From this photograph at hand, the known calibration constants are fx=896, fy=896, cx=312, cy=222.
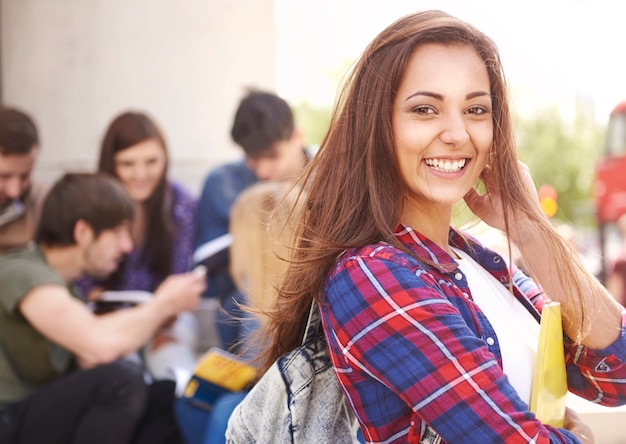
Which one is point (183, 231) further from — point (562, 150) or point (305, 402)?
point (562, 150)

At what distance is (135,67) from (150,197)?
1.79 meters

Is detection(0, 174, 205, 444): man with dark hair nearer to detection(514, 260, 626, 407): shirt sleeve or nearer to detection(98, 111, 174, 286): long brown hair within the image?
detection(98, 111, 174, 286): long brown hair

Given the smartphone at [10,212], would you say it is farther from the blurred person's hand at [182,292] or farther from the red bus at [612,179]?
the red bus at [612,179]

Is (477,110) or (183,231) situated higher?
(477,110)

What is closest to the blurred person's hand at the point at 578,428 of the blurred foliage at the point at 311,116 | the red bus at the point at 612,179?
the red bus at the point at 612,179

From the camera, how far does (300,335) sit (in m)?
1.71

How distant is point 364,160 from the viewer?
1.59 meters

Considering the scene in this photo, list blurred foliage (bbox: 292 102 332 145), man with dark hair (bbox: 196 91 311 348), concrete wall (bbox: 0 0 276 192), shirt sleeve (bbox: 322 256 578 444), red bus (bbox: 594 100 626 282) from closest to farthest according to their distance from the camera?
1. shirt sleeve (bbox: 322 256 578 444)
2. man with dark hair (bbox: 196 91 311 348)
3. concrete wall (bbox: 0 0 276 192)
4. red bus (bbox: 594 100 626 282)
5. blurred foliage (bbox: 292 102 332 145)

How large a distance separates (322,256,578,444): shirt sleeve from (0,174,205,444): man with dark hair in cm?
169

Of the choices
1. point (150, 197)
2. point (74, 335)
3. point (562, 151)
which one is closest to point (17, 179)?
point (150, 197)

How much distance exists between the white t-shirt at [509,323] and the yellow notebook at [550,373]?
0.02 m

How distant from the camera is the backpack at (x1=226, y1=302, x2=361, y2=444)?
154 cm

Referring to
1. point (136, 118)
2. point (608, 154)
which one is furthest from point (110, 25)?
point (608, 154)

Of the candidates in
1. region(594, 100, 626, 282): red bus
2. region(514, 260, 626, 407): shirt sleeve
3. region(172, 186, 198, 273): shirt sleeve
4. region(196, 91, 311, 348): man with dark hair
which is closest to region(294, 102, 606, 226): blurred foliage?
region(594, 100, 626, 282): red bus
